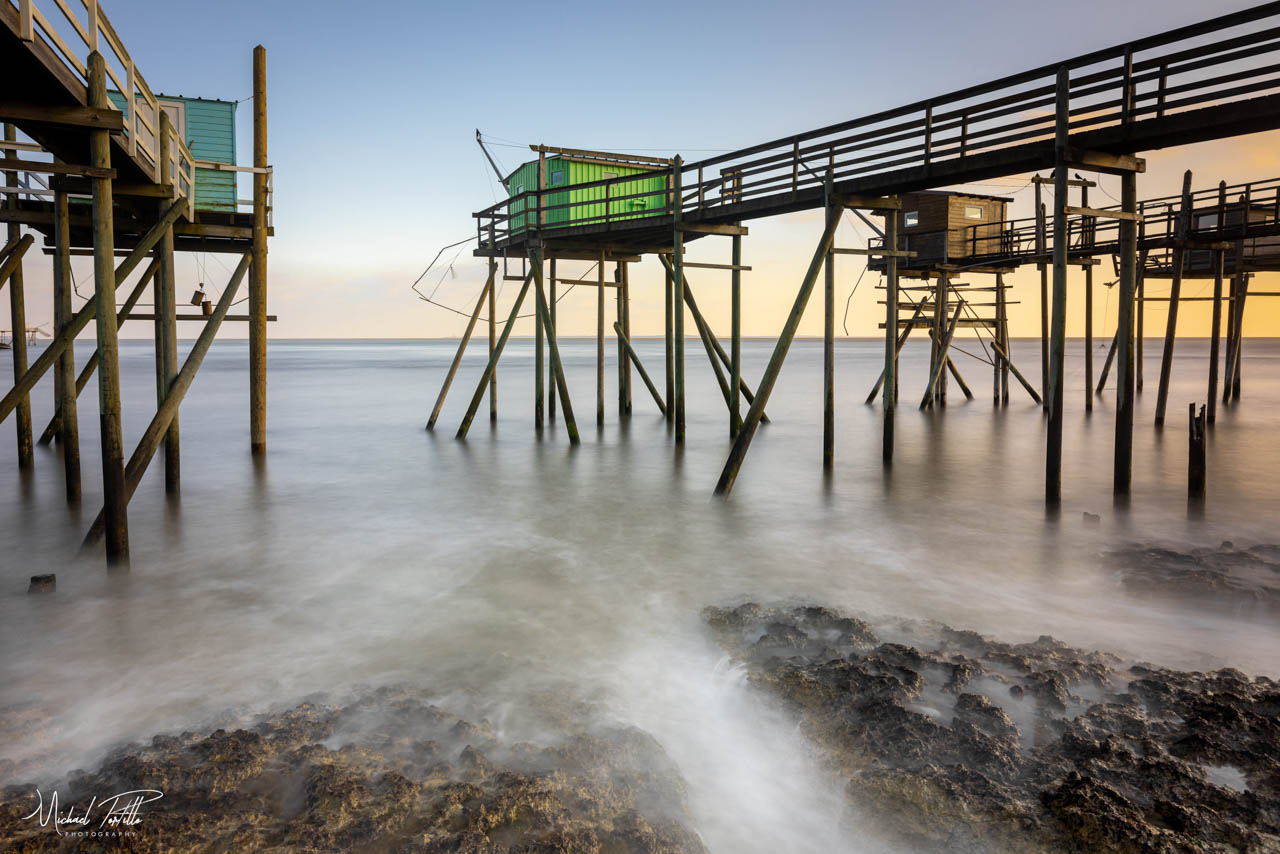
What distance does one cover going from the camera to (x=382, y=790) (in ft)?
14.5

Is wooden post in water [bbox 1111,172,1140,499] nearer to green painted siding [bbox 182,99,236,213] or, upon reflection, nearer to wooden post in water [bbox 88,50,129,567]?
wooden post in water [bbox 88,50,129,567]

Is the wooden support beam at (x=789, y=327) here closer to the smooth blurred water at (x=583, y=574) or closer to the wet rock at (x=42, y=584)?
the smooth blurred water at (x=583, y=574)

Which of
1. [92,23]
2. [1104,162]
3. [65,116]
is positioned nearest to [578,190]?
[1104,162]

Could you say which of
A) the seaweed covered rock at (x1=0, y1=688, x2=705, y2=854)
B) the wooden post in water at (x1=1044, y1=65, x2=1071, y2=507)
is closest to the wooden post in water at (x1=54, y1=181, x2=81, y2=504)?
the seaweed covered rock at (x1=0, y1=688, x2=705, y2=854)

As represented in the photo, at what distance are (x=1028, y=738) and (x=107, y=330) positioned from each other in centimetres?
829

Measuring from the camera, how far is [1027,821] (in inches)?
161

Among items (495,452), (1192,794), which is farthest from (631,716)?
(495,452)

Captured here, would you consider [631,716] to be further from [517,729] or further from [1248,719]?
[1248,719]

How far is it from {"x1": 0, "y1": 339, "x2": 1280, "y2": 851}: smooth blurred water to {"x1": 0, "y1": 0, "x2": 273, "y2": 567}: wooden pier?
122cm

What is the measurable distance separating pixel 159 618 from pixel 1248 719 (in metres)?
8.24

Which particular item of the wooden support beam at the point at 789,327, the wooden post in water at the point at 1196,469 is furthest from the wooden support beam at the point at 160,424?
the wooden post in water at the point at 1196,469

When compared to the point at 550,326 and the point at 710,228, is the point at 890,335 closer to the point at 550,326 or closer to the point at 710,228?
the point at 710,228

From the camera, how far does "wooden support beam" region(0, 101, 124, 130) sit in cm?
673

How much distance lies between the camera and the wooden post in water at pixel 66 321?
1027cm
